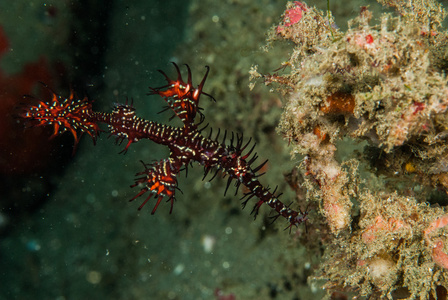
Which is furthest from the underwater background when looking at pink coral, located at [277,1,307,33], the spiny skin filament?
pink coral, located at [277,1,307,33]

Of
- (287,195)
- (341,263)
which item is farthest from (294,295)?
(341,263)

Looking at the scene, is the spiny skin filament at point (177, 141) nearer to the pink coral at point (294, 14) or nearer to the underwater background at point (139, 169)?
the pink coral at point (294, 14)

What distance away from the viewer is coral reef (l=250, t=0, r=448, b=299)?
99.1 inches

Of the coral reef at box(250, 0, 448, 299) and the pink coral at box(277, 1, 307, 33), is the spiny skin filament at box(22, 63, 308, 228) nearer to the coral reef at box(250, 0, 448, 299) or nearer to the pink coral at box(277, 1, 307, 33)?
the coral reef at box(250, 0, 448, 299)

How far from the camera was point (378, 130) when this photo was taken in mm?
2791

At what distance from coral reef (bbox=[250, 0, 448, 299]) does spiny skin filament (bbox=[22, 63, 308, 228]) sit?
1.91 ft

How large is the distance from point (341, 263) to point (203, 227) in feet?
9.96

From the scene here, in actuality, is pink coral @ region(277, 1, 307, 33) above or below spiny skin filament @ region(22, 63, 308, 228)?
above

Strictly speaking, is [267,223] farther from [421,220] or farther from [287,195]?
[421,220]

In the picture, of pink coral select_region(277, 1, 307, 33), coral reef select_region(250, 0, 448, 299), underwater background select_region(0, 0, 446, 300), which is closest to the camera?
coral reef select_region(250, 0, 448, 299)

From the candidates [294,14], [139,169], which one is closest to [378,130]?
A: [294,14]

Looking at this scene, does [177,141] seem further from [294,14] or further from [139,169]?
[139,169]

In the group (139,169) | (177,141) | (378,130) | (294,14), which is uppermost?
(294,14)

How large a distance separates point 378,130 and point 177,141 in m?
2.19
